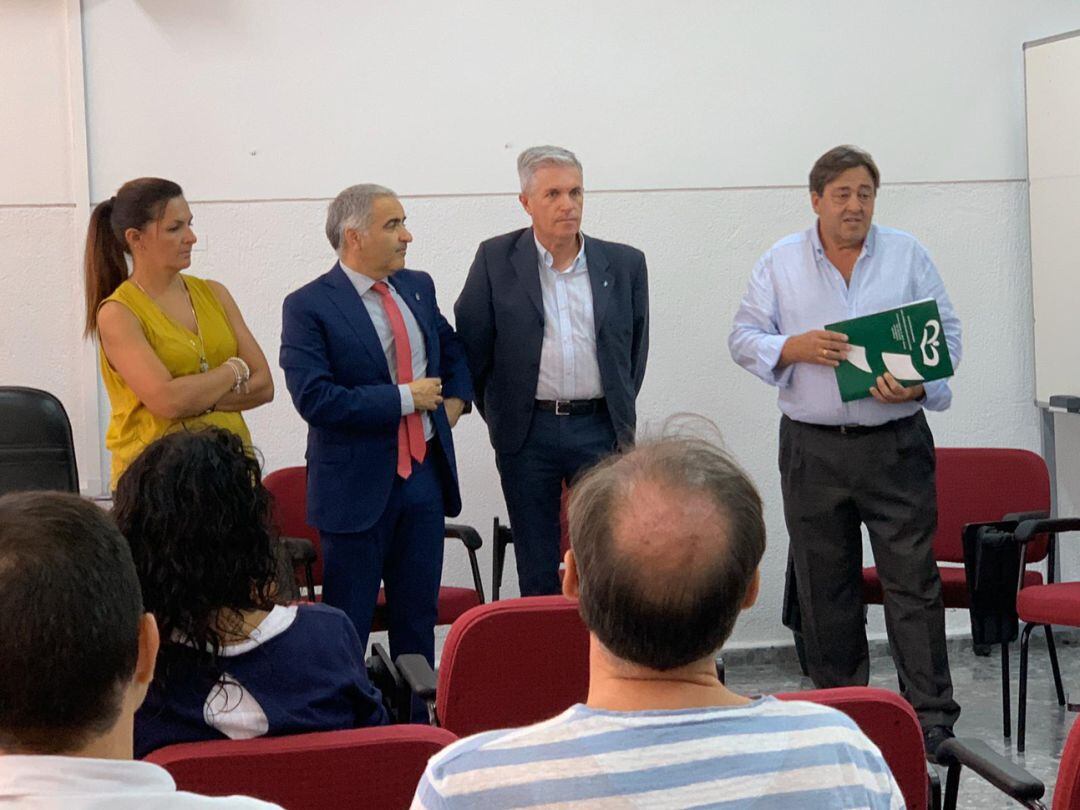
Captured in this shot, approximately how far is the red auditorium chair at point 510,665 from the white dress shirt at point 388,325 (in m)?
1.49

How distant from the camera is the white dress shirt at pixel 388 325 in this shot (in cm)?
406

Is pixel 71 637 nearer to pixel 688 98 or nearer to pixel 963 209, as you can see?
pixel 688 98

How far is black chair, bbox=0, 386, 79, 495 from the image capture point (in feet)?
13.3

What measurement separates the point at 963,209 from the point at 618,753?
460cm

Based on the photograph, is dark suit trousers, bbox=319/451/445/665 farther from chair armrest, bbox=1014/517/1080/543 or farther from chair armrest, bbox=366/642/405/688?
chair armrest, bbox=1014/517/1080/543

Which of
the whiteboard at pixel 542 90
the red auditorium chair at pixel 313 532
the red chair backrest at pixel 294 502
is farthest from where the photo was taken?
the whiteboard at pixel 542 90

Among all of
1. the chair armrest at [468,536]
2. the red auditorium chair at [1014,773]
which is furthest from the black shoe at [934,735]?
the red auditorium chair at [1014,773]

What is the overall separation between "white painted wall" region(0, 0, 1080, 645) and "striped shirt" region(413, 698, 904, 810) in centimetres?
387

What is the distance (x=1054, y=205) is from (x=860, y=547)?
178 centimetres

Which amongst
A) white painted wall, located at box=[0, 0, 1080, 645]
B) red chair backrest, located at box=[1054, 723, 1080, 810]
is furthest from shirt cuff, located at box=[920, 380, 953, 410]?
red chair backrest, located at box=[1054, 723, 1080, 810]

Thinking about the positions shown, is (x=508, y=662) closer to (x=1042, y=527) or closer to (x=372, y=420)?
(x=372, y=420)

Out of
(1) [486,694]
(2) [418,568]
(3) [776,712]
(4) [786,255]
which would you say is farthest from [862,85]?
(3) [776,712]

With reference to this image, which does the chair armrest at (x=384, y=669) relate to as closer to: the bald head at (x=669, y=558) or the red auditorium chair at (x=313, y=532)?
the red auditorium chair at (x=313, y=532)

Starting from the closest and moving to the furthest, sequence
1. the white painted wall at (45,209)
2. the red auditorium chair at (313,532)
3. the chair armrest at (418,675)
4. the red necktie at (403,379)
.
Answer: the chair armrest at (418,675)
the red necktie at (403,379)
the red auditorium chair at (313,532)
the white painted wall at (45,209)
